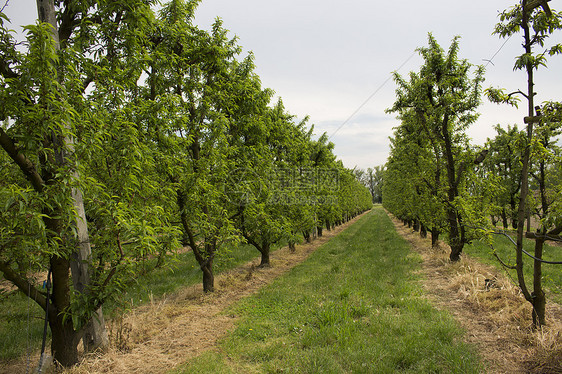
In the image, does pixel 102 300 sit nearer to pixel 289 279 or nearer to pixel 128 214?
pixel 128 214

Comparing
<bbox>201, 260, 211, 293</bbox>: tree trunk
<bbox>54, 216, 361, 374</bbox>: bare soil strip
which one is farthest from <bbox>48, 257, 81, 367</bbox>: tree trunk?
<bbox>201, 260, 211, 293</bbox>: tree trunk

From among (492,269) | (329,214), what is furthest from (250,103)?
(329,214)

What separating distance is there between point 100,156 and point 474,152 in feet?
35.9

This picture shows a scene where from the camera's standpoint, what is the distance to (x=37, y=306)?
8094mm

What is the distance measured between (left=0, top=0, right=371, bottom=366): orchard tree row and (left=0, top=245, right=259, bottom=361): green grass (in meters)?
0.53

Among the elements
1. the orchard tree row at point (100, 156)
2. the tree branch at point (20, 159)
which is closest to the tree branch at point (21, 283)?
the orchard tree row at point (100, 156)

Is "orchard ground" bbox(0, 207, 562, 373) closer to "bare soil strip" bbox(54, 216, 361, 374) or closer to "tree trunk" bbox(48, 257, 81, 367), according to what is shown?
"bare soil strip" bbox(54, 216, 361, 374)

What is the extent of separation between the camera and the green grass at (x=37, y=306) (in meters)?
4.96

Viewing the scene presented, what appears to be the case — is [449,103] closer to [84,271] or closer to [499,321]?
[499,321]

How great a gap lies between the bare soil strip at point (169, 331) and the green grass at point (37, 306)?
497mm

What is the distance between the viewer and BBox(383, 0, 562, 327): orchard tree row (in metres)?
4.54

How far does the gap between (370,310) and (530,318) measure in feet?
9.61

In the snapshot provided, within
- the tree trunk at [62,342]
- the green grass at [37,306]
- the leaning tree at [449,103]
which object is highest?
the leaning tree at [449,103]

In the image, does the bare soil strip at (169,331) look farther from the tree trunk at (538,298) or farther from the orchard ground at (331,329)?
the tree trunk at (538,298)
